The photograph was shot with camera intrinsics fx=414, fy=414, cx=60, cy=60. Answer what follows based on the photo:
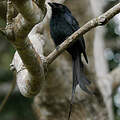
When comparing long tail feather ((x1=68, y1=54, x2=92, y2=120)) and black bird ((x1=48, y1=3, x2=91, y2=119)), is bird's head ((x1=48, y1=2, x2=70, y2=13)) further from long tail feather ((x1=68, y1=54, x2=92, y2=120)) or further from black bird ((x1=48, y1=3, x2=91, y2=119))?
long tail feather ((x1=68, y1=54, x2=92, y2=120))

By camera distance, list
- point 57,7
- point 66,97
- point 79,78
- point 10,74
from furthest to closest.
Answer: point 10,74 < point 66,97 < point 57,7 < point 79,78

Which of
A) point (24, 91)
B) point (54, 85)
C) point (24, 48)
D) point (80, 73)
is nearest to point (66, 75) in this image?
point (54, 85)

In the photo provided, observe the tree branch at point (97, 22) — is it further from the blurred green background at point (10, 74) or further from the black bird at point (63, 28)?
the blurred green background at point (10, 74)

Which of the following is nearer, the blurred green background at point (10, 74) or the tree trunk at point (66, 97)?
the tree trunk at point (66, 97)

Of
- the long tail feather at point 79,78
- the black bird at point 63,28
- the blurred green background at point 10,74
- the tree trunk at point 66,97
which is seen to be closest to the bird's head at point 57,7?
the black bird at point 63,28

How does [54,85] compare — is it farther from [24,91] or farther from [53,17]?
[24,91]

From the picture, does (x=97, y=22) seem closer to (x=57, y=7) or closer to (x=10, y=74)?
(x=57, y=7)

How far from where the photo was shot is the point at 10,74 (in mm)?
6633

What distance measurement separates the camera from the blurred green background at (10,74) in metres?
6.29

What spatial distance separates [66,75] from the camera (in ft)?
15.9

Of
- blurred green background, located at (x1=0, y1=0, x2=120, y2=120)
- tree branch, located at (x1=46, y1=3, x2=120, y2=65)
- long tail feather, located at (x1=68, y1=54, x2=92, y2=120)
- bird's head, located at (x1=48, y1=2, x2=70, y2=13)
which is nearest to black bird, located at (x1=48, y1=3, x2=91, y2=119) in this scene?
bird's head, located at (x1=48, y1=2, x2=70, y2=13)

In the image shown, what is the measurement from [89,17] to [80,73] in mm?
1884

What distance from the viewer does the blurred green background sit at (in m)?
6.29

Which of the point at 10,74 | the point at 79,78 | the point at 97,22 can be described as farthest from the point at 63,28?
the point at 10,74
